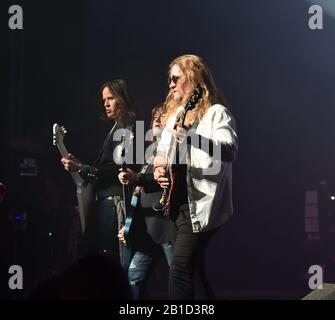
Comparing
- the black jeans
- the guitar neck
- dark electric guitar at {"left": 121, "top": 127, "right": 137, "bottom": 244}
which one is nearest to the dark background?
the guitar neck

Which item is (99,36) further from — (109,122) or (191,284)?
(191,284)

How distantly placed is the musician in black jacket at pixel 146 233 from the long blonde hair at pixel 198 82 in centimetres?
34

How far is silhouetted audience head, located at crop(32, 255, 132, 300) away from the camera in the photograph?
154cm

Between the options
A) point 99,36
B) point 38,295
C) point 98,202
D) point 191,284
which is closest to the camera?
point 38,295

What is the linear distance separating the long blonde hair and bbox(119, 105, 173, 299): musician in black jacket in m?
0.34

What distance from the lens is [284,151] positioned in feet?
12.2

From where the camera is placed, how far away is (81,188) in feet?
11.2

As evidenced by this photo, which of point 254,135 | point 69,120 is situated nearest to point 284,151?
point 254,135

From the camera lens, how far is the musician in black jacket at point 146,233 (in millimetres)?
3035

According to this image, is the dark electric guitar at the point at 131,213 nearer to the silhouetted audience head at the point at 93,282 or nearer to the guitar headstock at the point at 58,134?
the guitar headstock at the point at 58,134

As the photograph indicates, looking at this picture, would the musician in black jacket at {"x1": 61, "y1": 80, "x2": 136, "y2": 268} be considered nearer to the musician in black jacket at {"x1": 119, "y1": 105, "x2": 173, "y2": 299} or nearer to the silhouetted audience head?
the musician in black jacket at {"x1": 119, "y1": 105, "x2": 173, "y2": 299}

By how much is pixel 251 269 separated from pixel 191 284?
114 cm

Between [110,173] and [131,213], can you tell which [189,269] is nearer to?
[131,213]

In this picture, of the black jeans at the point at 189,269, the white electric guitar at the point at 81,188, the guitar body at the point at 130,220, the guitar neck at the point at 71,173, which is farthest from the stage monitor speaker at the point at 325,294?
the guitar neck at the point at 71,173
